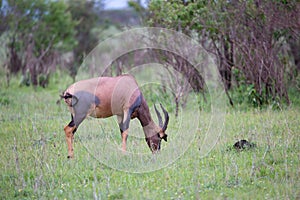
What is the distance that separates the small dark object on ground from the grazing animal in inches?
42.0

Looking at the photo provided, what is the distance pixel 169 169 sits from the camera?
623cm

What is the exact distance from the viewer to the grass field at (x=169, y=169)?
5367 millimetres

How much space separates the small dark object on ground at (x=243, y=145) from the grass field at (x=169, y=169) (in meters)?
0.08

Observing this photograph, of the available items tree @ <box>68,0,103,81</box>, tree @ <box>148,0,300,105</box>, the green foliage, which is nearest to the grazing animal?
tree @ <box>148,0,300,105</box>

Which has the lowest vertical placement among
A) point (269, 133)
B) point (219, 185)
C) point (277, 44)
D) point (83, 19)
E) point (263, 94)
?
point (219, 185)

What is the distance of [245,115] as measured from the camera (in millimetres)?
9680

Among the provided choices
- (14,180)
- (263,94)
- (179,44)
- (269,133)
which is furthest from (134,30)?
(14,180)

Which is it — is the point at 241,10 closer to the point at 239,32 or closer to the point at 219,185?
the point at 239,32

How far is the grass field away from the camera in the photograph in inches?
211

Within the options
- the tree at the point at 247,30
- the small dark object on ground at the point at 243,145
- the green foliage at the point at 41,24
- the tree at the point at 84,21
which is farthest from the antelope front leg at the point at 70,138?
the tree at the point at 84,21

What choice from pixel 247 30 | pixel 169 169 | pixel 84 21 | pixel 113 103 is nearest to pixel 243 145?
pixel 169 169

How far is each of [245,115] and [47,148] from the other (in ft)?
13.0

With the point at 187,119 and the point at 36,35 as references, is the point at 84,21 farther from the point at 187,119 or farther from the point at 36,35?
the point at 187,119

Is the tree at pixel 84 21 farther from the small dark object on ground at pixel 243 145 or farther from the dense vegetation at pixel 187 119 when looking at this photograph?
the small dark object on ground at pixel 243 145
